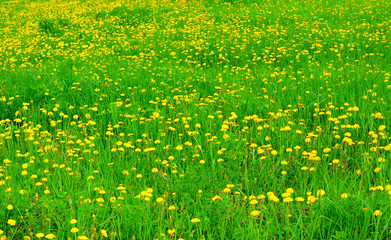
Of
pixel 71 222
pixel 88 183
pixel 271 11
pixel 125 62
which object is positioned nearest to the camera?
pixel 71 222

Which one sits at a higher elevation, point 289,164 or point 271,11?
point 271,11

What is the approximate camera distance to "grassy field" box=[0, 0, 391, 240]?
2.19m

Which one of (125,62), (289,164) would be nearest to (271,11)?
(125,62)

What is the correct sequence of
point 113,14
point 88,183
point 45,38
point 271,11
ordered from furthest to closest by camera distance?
1. point 113,14
2. point 271,11
3. point 45,38
4. point 88,183

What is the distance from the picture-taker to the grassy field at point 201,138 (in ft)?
7.19

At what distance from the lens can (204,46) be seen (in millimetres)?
7152

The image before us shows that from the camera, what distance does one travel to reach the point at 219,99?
4391 mm

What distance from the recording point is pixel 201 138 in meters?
3.47

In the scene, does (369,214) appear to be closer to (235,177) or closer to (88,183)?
(235,177)

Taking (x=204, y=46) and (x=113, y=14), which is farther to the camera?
(x=113, y=14)

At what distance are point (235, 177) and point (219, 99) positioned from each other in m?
1.78

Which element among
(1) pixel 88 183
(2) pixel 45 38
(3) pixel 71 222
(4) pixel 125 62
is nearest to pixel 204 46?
(4) pixel 125 62

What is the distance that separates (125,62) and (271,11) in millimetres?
6279

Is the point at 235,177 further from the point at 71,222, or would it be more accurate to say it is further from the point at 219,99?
the point at 219,99
